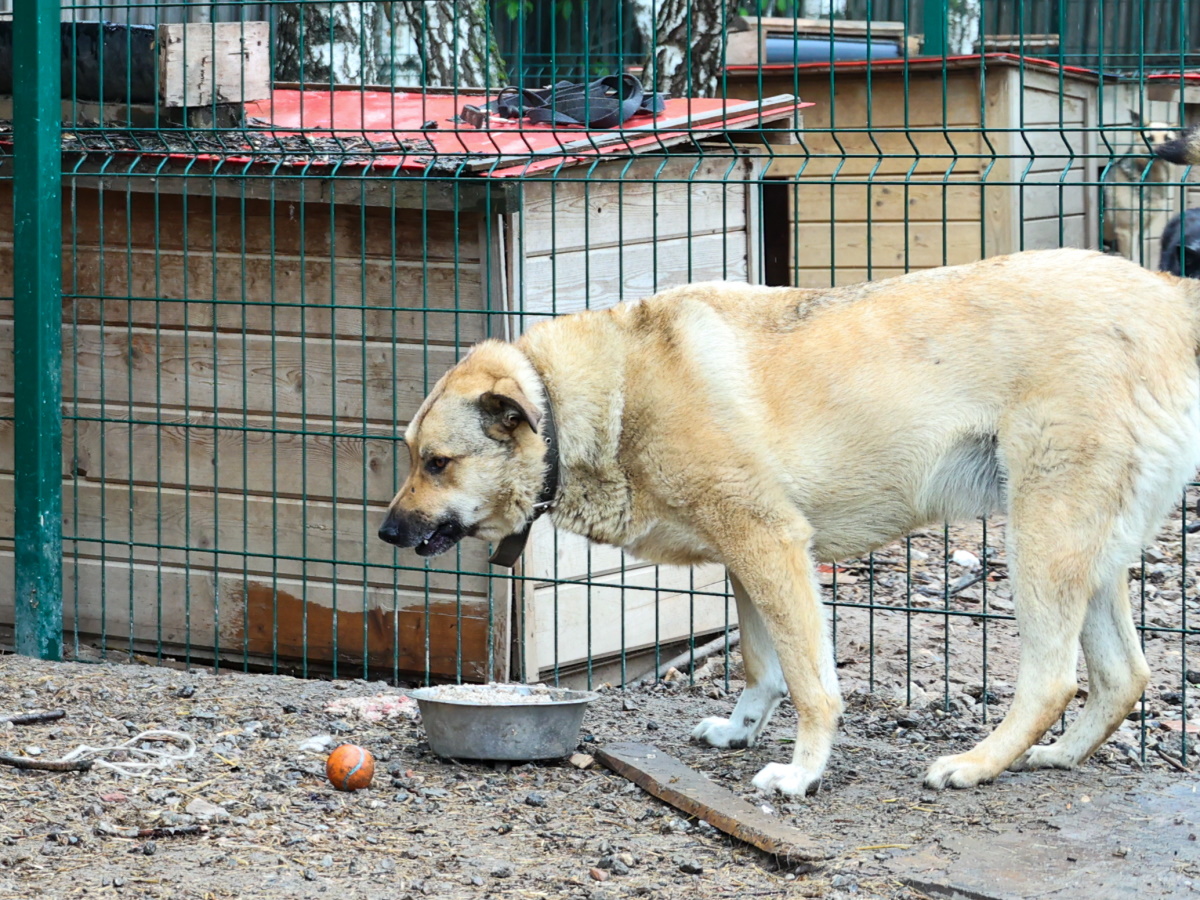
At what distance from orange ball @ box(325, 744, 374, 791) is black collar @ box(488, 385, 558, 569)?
810mm

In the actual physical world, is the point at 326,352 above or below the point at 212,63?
below

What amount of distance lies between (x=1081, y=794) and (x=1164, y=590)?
2.99m

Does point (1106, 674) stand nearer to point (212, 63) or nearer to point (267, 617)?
point (267, 617)

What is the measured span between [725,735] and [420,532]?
1202mm

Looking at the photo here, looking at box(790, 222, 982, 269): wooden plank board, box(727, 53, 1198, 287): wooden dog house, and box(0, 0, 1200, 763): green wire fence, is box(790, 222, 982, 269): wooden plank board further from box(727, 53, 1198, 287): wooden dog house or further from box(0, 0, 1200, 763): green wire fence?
box(0, 0, 1200, 763): green wire fence

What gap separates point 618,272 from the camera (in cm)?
570

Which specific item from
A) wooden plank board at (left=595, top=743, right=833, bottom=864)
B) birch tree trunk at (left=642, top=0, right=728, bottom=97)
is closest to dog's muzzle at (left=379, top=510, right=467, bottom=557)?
wooden plank board at (left=595, top=743, right=833, bottom=864)

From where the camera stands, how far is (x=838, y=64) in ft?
30.6

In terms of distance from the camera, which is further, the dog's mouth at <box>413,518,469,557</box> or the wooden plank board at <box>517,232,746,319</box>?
the wooden plank board at <box>517,232,746,319</box>

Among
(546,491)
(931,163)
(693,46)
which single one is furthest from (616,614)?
(931,163)

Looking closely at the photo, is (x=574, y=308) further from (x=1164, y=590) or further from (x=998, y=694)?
(x=1164, y=590)

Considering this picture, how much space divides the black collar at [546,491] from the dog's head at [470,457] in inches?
0.7

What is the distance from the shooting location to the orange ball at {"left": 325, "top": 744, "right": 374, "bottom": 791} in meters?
4.21

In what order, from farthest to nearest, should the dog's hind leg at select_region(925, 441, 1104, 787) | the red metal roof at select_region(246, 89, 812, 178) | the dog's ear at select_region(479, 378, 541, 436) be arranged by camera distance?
1. the red metal roof at select_region(246, 89, 812, 178)
2. the dog's ear at select_region(479, 378, 541, 436)
3. the dog's hind leg at select_region(925, 441, 1104, 787)
